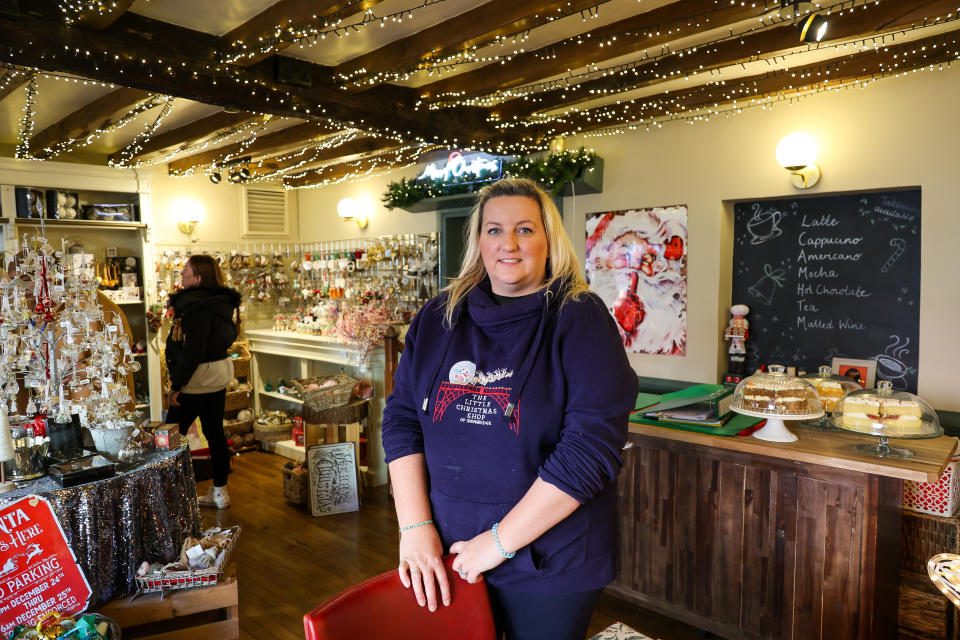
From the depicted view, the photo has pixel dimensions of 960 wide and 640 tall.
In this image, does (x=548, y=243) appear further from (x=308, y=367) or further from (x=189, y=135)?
(x=308, y=367)

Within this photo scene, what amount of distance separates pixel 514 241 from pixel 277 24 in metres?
2.01

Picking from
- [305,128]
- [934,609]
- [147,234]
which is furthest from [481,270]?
[147,234]

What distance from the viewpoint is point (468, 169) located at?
5125 mm

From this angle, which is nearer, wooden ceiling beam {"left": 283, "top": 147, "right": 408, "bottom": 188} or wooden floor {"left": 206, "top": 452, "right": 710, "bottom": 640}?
wooden floor {"left": 206, "top": 452, "right": 710, "bottom": 640}

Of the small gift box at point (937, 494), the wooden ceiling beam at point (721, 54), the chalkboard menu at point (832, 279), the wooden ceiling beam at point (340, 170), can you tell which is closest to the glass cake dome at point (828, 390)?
Answer: the small gift box at point (937, 494)

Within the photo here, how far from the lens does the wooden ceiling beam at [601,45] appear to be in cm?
278

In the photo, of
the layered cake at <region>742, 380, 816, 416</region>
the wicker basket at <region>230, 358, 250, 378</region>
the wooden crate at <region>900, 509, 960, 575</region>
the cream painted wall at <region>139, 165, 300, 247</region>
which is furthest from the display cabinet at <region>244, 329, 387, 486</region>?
the wooden crate at <region>900, 509, 960, 575</region>

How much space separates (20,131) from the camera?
4.99 metres

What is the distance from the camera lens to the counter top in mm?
2248

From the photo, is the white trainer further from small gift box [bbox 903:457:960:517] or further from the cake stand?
small gift box [bbox 903:457:960:517]

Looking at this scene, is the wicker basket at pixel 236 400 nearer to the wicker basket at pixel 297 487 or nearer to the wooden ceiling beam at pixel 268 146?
the wicker basket at pixel 297 487

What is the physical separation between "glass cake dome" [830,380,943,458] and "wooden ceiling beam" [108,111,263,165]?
377 centimetres

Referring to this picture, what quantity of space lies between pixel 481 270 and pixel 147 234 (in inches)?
212

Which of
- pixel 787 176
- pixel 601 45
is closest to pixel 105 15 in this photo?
pixel 601 45
